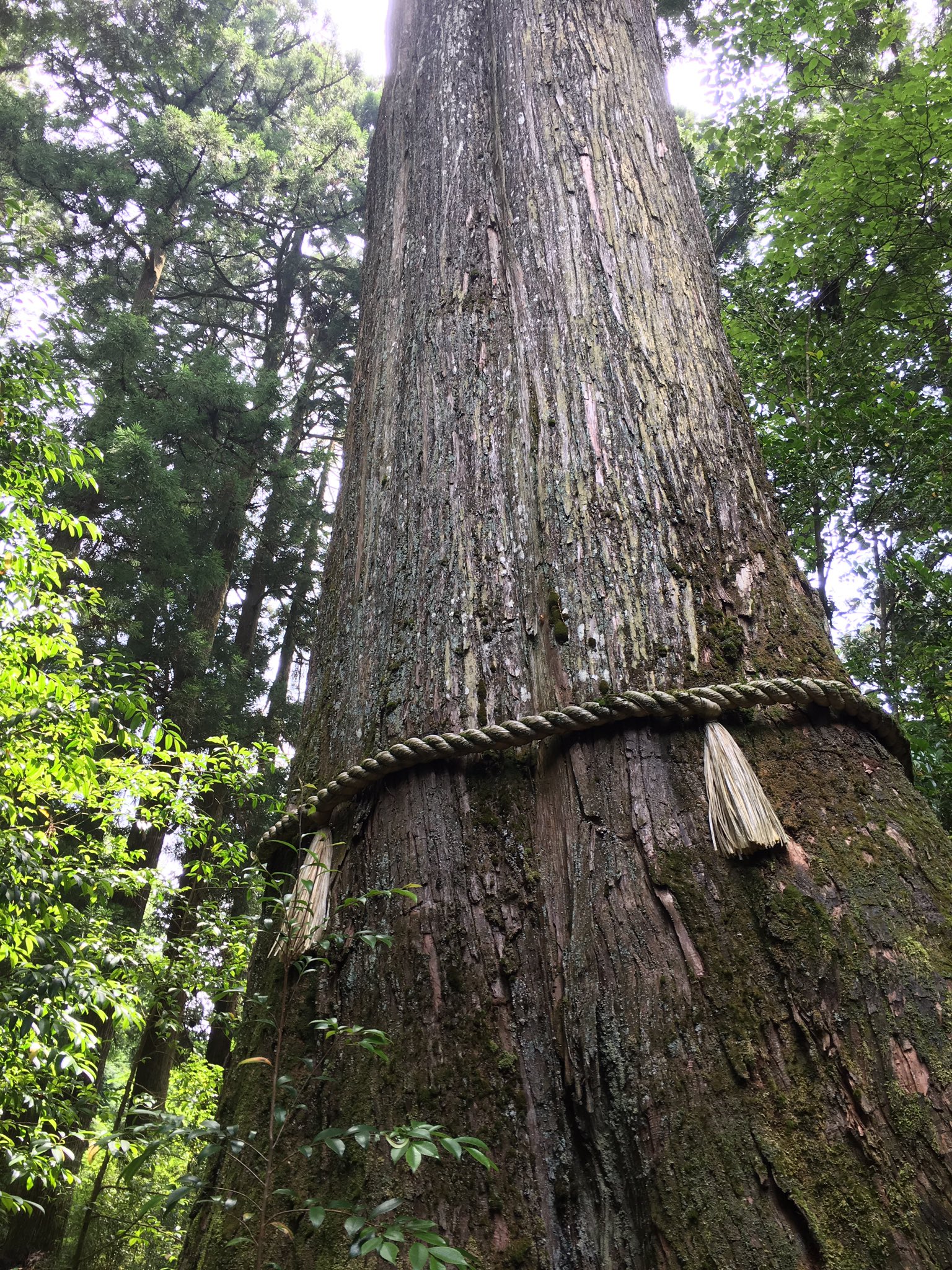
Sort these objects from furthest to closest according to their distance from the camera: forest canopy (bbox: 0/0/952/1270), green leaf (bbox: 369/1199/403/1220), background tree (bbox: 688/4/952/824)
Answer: background tree (bbox: 688/4/952/824) → forest canopy (bbox: 0/0/952/1270) → green leaf (bbox: 369/1199/403/1220)

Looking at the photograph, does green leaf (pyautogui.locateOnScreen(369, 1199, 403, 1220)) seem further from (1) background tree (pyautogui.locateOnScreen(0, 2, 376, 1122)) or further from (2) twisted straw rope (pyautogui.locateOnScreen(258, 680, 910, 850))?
A: (1) background tree (pyautogui.locateOnScreen(0, 2, 376, 1122))

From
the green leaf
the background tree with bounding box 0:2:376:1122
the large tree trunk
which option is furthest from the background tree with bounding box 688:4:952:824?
the background tree with bounding box 0:2:376:1122

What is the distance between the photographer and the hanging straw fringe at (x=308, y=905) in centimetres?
106

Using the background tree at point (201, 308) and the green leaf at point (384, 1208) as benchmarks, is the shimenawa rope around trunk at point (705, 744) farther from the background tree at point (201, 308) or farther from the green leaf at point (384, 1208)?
the background tree at point (201, 308)

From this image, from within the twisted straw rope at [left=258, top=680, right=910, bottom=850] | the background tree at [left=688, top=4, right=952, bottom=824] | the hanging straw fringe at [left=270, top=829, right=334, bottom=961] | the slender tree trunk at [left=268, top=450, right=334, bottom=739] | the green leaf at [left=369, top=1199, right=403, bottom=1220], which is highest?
the slender tree trunk at [left=268, top=450, right=334, bottom=739]

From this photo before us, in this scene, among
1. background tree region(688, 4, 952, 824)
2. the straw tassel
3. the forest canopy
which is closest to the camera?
the straw tassel

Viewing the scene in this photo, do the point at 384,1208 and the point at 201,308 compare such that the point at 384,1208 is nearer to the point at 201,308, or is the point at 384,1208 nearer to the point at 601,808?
the point at 601,808

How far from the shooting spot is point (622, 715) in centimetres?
103

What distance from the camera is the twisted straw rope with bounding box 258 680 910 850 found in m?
1.03

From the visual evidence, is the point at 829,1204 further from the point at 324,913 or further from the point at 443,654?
the point at 443,654

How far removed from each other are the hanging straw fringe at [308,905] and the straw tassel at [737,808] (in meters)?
0.53

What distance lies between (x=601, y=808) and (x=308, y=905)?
42cm

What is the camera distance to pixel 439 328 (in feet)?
5.25

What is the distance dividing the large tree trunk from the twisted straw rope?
39 mm
